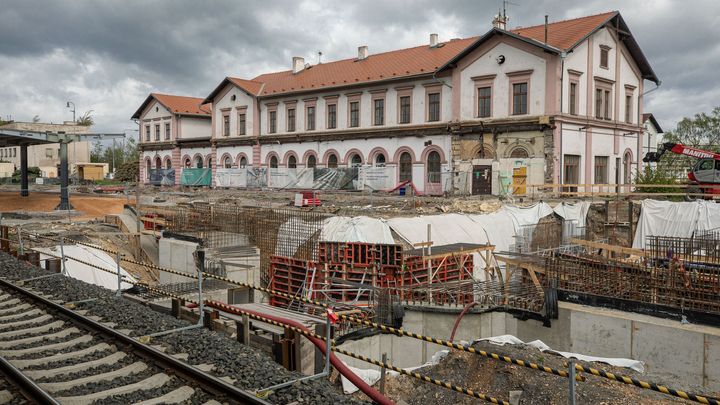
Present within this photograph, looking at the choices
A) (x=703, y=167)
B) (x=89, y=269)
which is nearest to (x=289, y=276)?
(x=89, y=269)

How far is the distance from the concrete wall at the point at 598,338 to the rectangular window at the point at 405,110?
23799mm

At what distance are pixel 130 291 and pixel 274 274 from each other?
581cm

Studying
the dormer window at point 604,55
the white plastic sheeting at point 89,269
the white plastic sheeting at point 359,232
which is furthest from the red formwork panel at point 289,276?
the dormer window at point 604,55

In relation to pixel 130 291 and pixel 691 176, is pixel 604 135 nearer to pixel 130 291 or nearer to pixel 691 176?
pixel 691 176

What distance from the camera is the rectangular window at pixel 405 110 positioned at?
123 ft

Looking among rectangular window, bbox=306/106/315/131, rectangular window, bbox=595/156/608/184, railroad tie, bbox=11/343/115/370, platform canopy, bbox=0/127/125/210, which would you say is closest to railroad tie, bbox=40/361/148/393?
railroad tie, bbox=11/343/115/370

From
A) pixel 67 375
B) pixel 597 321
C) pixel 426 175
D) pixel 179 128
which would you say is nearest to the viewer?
pixel 67 375

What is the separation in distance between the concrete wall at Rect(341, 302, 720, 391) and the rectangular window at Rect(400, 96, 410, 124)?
23799mm

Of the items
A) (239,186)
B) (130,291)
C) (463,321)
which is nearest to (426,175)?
(239,186)

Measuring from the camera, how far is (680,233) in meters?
24.6

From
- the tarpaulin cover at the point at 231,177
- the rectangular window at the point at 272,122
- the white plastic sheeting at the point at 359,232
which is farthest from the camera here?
the tarpaulin cover at the point at 231,177

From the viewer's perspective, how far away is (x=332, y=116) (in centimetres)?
4206

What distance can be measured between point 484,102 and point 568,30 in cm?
602

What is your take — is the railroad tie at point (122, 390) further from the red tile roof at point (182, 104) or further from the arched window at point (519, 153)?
the red tile roof at point (182, 104)
